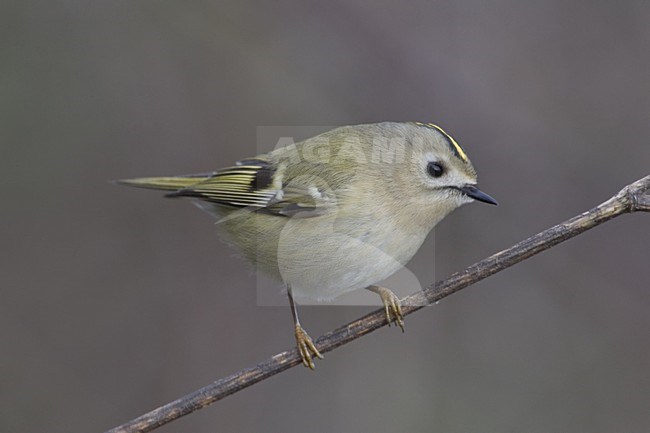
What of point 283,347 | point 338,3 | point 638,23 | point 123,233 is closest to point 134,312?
point 123,233

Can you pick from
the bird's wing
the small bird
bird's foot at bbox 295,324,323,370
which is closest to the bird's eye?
the small bird

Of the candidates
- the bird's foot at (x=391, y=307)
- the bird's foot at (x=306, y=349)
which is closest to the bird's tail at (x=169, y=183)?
the bird's foot at (x=306, y=349)

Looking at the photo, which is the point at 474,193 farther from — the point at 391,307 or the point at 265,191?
the point at 265,191

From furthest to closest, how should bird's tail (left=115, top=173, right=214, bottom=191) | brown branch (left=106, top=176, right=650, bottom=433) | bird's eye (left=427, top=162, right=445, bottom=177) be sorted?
bird's tail (left=115, top=173, right=214, bottom=191)
bird's eye (left=427, top=162, right=445, bottom=177)
brown branch (left=106, top=176, right=650, bottom=433)

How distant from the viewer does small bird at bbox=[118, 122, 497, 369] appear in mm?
2910

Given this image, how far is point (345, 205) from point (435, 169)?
407mm

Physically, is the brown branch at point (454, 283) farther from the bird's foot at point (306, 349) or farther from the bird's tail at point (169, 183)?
the bird's tail at point (169, 183)

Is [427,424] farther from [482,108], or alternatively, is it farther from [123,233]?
[123,233]

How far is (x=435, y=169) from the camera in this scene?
9.98 ft

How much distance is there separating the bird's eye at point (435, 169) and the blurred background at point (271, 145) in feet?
4.88

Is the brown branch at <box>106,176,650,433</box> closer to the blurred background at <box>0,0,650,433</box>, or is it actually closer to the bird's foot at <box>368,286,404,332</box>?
the bird's foot at <box>368,286,404,332</box>

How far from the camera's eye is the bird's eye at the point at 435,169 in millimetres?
3031

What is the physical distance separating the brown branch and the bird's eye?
623mm

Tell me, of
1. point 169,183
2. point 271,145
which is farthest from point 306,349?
point 271,145
